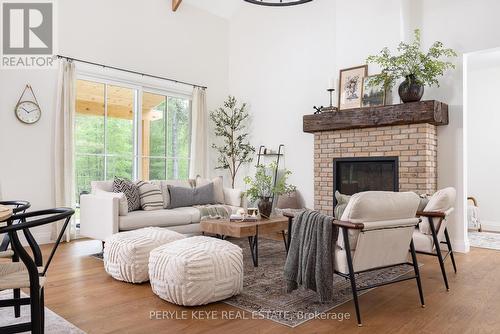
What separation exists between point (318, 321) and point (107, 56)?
4.95 meters

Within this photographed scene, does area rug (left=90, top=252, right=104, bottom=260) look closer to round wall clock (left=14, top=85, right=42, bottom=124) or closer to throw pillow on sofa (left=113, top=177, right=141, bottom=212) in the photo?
throw pillow on sofa (left=113, top=177, right=141, bottom=212)

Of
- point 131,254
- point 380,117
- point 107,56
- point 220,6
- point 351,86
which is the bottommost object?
point 131,254

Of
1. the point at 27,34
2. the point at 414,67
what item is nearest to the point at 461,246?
the point at 414,67

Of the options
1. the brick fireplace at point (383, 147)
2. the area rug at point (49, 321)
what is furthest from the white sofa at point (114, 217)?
the brick fireplace at point (383, 147)

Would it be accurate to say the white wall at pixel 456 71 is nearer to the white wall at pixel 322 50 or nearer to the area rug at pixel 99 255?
the white wall at pixel 322 50

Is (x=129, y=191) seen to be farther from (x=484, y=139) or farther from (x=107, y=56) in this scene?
(x=484, y=139)

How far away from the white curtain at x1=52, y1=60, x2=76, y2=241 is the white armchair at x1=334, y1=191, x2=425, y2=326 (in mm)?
3970

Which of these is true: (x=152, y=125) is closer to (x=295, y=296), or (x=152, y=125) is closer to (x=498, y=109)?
(x=295, y=296)

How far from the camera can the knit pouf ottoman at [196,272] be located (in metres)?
2.68

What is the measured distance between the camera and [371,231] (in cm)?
252

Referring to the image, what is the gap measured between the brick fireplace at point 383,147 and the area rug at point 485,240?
3.51ft

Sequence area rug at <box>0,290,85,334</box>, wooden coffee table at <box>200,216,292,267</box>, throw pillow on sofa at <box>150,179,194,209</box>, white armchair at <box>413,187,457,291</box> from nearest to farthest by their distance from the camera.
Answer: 1. area rug at <box>0,290,85,334</box>
2. white armchair at <box>413,187,457,291</box>
3. wooden coffee table at <box>200,216,292,267</box>
4. throw pillow on sofa at <box>150,179,194,209</box>

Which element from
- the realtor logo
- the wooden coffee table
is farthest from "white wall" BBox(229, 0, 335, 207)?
the realtor logo

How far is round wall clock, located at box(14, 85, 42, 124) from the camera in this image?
4898mm
